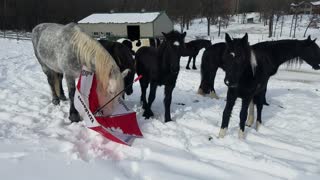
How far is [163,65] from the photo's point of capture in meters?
5.68

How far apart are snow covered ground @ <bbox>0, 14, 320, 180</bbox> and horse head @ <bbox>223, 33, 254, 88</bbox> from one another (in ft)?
3.40

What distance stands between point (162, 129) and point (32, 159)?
2.21 meters

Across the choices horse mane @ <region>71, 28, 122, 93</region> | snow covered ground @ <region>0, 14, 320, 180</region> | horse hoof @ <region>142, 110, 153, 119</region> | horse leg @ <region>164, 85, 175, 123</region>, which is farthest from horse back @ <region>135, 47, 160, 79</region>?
horse mane @ <region>71, 28, 122, 93</region>

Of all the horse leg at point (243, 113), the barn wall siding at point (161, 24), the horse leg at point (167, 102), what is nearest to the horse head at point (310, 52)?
the horse leg at point (243, 113)

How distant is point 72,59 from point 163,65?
1609 mm

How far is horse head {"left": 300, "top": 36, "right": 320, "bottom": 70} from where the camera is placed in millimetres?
6254

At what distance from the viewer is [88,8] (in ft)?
235

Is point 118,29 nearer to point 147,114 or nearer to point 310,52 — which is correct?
point 147,114

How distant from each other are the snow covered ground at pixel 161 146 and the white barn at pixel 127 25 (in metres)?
33.3

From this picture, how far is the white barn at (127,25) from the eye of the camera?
39.8 meters

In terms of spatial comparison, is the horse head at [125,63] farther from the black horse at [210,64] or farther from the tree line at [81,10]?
the tree line at [81,10]

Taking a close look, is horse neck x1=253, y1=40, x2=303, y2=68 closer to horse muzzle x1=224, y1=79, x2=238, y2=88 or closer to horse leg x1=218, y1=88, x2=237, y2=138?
horse leg x1=218, y1=88, x2=237, y2=138

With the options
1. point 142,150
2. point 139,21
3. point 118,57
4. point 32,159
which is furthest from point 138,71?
point 139,21

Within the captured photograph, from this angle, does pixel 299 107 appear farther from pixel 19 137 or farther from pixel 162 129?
pixel 19 137
